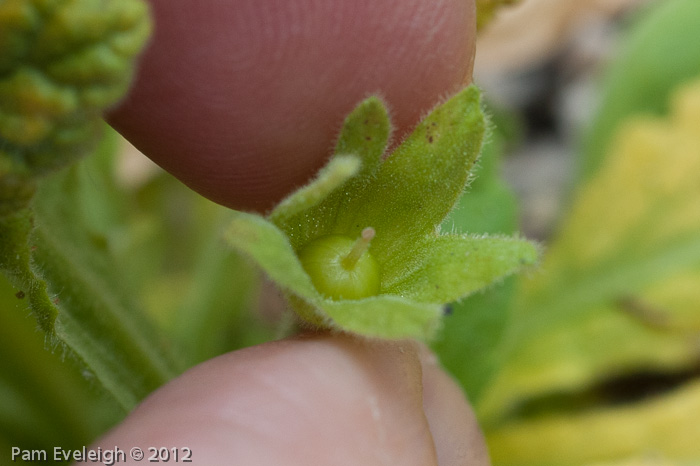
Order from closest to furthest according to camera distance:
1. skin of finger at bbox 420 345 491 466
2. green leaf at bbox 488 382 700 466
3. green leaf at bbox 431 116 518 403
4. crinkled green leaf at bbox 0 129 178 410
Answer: crinkled green leaf at bbox 0 129 178 410 → skin of finger at bbox 420 345 491 466 → green leaf at bbox 431 116 518 403 → green leaf at bbox 488 382 700 466

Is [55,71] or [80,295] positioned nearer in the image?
[55,71]

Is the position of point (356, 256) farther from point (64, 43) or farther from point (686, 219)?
point (686, 219)

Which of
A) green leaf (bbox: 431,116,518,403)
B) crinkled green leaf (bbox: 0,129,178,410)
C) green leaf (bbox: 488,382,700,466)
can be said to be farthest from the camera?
green leaf (bbox: 488,382,700,466)

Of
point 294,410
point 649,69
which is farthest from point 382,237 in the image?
point 649,69

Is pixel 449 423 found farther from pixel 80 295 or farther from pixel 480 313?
pixel 80 295

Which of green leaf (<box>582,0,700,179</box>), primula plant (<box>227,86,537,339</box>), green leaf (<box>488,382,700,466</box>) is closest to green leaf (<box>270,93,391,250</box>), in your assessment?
primula plant (<box>227,86,537,339</box>)

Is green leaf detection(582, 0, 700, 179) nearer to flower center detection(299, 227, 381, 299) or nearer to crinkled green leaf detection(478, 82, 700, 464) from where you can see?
crinkled green leaf detection(478, 82, 700, 464)
